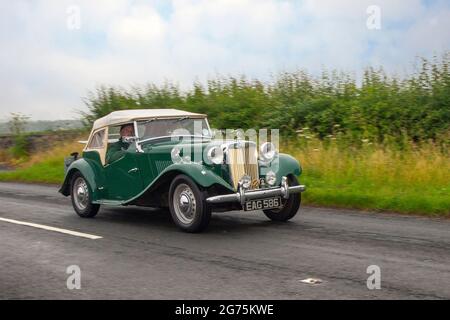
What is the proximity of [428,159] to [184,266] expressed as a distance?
317 inches

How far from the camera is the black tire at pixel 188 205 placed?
766 centimetres

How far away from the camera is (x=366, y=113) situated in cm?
1591

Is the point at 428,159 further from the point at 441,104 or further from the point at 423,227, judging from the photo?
the point at 423,227

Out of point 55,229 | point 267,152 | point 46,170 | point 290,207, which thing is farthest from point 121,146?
point 46,170

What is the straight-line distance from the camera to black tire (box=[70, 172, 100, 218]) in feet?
32.3

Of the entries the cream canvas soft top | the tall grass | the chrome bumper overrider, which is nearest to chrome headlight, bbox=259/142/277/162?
the chrome bumper overrider

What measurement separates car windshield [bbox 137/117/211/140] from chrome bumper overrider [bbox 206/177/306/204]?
5.86ft

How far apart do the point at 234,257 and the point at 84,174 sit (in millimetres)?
4177

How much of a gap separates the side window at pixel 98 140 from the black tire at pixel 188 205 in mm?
2215

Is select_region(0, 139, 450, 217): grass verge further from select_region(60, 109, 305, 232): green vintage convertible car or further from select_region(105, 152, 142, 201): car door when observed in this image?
select_region(105, 152, 142, 201): car door

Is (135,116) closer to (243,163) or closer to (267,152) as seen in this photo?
(243,163)

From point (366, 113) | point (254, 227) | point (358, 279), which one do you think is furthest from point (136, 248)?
point (366, 113)

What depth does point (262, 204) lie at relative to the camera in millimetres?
7973

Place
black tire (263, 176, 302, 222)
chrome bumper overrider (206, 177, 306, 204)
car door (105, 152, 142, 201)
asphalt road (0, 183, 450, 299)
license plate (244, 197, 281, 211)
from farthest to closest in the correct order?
car door (105, 152, 142, 201) < black tire (263, 176, 302, 222) < license plate (244, 197, 281, 211) < chrome bumper overrider (206, 177, 306, 204) < asphalt road (0, 183, 450, 299)
